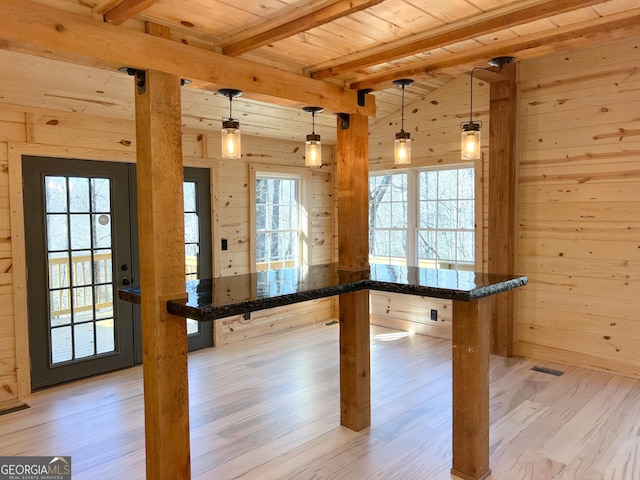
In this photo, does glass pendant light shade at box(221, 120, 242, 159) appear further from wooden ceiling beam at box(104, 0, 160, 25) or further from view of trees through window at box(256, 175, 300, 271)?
view of trees through window at box(256, 175, 300, 271)

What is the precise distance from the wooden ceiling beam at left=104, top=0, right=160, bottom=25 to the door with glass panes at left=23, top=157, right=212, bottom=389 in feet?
7.62

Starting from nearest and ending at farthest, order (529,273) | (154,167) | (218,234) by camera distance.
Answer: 1. (154,167)
2. (529,273)
3. (218,234)

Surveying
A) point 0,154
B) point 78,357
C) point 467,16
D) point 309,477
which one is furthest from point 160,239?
point 78,357

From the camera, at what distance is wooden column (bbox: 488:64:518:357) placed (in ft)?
14.7

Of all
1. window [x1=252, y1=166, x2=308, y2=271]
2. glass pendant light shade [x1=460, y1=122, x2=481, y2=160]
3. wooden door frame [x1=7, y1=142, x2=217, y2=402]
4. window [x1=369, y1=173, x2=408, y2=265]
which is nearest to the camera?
glass pendant light shade [x1=460, y1=122, x2=481, y2=160]

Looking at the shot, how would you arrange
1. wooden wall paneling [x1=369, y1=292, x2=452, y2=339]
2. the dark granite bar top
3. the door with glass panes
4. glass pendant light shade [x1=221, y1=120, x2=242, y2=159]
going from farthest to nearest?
wooden wall paneling [x1=369, y1=292, x2=452, y2=339] → the door with glass panes → glass pendant light shade [x1=221, y1=120, x2=242, y2=159] → the dark granite bar top

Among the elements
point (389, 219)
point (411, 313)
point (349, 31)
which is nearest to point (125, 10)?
point (349, 31)

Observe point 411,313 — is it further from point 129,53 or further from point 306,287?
point 129,53

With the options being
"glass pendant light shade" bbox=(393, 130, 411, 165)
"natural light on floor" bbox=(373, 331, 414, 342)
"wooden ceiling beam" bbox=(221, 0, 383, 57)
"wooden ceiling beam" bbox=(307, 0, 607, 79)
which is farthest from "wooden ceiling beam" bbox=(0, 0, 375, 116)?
"natural light on floor" bbox=(373, 331, 414, 342)

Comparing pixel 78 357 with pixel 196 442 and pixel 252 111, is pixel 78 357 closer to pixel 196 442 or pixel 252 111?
pixel 196 442

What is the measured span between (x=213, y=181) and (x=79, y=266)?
1.54 metres

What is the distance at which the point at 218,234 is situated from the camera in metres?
5.05

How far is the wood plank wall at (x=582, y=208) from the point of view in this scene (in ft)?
13.1

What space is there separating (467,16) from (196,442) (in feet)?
9.23
